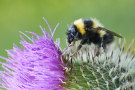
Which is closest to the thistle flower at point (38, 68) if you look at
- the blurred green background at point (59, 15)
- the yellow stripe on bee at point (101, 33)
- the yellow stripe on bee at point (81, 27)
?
the yellow stripe on bee at point (81, 27)

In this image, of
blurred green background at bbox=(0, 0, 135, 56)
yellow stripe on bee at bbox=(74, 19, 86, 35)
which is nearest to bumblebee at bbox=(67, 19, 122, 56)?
yellow stripe on bee at bbox=(74, 19, 86, 35)

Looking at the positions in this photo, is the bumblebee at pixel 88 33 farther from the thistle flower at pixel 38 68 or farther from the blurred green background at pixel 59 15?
the blurred green background at pixel 59 15

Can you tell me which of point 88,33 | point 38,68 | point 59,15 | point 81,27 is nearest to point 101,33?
point 88,33

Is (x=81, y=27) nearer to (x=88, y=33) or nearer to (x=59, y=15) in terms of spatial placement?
(x=88, y=33)

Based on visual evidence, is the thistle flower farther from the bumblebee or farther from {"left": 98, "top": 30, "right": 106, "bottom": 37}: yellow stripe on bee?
{"left": 98, "top": 30, "right": 106, "bottom": 37}: yellow stripe on bee

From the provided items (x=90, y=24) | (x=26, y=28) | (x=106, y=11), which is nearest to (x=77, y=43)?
(x=90, y=24)
